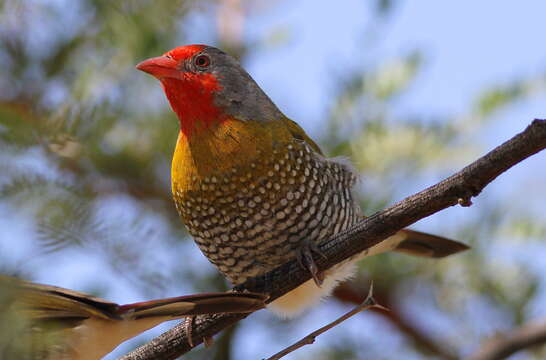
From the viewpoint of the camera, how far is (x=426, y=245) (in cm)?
435

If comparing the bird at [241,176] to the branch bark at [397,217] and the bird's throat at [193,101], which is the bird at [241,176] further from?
the branch bark at [397,217]

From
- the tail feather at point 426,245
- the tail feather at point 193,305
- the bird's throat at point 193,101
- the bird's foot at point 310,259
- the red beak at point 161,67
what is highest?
the red beak at point 161,67

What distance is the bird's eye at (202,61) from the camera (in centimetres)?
390

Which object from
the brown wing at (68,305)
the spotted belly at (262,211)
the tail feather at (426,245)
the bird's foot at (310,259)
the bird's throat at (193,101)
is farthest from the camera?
the tail feather at (426,245)

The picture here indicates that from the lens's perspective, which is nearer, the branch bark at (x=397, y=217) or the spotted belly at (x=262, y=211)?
the branch bark at (x=397, y=217)

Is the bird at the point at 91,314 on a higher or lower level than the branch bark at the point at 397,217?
lower

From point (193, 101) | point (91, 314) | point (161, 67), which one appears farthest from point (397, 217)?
point (161, 67)

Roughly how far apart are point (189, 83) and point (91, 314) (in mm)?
1864

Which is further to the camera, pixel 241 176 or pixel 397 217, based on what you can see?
pixel 241 176

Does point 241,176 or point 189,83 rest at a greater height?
point 189,83

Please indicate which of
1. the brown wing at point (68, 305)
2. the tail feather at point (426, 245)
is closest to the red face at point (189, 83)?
the tail feather at point (426, 245)

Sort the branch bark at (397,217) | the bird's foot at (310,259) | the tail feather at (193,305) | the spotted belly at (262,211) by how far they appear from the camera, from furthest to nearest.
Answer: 1. the spotted belly at (262,211)
2. the bird's foot at (310,259)
3. the branch bark at (397,217)
4. the tail feather at (193,305)

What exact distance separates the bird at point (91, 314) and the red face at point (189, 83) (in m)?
1.42

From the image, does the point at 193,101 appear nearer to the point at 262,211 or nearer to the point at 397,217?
the point at 262,211
